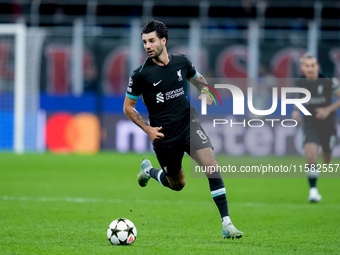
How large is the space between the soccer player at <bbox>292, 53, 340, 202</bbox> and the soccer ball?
5.19 m

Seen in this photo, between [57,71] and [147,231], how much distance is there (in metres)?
12.8

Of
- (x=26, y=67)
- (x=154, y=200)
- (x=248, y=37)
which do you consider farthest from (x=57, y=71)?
(x=154, y=200)

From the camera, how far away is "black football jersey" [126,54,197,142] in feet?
26.1

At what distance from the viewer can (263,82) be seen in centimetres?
1938

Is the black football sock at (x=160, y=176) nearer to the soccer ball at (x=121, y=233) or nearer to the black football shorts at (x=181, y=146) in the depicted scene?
the black football shorts at (x=181, y=146)

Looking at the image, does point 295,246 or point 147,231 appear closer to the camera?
point 295,246

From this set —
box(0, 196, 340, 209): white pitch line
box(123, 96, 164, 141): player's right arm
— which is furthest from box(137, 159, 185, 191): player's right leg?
box(0, 196, 340, 209): white pitch line

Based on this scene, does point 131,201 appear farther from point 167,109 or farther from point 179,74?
point 179,74

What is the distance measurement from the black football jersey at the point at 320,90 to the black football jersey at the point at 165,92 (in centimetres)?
429

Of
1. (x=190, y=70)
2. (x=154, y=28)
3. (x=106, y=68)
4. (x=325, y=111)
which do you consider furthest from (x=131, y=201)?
(x=106, y=68)

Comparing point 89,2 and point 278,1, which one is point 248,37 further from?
point 89,2

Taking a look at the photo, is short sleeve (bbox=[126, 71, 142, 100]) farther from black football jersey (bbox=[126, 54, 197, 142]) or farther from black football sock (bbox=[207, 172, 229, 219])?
black football sock (bbox=[207, 172, 229, 219])

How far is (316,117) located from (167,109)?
4385 mm

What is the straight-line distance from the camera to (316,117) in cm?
1180
